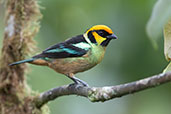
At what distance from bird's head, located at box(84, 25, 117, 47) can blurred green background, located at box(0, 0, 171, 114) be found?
2.49 ft

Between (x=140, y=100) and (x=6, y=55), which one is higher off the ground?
(x=6, y=55)

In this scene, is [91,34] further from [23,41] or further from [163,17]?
[163,17]

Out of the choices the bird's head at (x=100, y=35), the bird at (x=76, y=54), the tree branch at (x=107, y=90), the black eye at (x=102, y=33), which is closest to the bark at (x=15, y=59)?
the tree branch at (x=107, y=90)

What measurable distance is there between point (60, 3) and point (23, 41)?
180cm

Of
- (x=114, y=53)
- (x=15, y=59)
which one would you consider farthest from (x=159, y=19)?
(x=114, y=53)

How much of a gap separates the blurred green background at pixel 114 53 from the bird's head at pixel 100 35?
0.76m

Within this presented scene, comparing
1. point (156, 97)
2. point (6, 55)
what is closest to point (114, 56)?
point (156, 97)

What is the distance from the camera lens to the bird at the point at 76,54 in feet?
11.0

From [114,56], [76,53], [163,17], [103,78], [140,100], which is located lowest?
[140,100]

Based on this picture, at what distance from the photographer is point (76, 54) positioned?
339 cm

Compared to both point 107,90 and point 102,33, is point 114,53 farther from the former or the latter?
point 107,90

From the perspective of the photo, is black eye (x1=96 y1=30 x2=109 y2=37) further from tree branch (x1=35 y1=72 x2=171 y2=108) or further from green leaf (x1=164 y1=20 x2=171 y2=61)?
green leaf (x1=164 y1=20 x2=171 y2=61)

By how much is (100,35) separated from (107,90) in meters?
1.58

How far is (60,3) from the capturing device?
5262 mm
